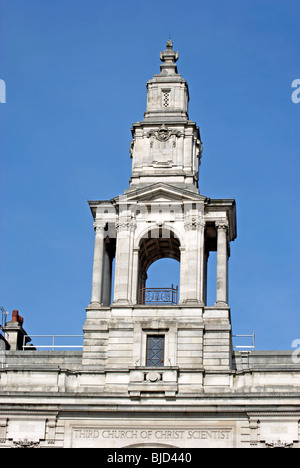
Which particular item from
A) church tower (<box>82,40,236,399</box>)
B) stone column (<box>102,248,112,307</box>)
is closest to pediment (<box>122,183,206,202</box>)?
church tower (<box>82,40,236,399</box>)

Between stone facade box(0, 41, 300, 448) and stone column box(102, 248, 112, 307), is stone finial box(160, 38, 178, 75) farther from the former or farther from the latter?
stone column box(102, 248, 112, 307)

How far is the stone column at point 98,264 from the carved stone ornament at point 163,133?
547cm

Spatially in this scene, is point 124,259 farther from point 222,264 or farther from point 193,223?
point 222,264

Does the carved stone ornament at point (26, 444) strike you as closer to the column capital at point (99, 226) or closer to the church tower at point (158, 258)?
the church tower at point (158, 258)

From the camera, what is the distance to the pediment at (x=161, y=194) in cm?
5966

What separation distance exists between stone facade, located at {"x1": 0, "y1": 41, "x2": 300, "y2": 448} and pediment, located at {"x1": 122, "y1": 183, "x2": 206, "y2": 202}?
49mm

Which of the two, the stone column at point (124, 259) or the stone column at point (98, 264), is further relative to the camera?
the stone column at point (98, 264)

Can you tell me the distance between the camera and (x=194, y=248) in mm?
58938

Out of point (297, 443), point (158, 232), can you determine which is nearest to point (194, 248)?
point (158, 232)

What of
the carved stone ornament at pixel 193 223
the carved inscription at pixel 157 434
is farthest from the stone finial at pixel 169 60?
the carved inscription at pixel 157 434

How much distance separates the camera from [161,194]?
197ft

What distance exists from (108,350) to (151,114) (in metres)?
13.1

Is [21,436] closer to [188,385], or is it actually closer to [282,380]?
[188,385]

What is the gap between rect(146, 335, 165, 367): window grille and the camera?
5678 cm
